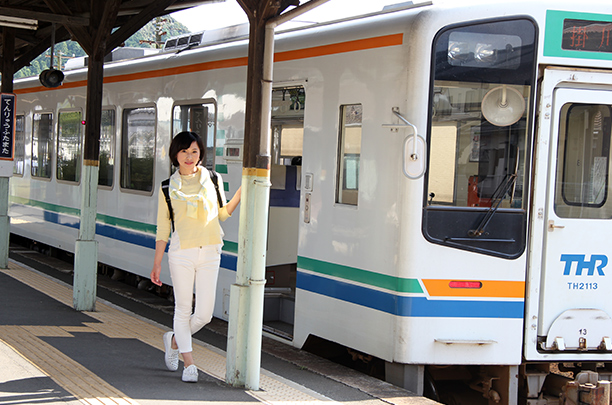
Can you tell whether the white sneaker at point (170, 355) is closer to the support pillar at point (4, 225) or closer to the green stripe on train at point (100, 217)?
the green stripe on train at point (100, 217)

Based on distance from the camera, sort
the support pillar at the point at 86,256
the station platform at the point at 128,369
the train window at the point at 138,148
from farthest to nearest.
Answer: the train window at the point at 138,148, the support pillar at the point at 86,256, the station platform at the point at 128,369

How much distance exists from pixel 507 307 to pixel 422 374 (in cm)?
76

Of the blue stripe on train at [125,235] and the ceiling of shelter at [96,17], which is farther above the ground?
the ceiling of shelter at [96,17]

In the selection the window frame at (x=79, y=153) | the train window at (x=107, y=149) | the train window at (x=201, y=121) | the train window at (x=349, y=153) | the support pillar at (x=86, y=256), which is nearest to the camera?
the train window at (x=349, y=153)

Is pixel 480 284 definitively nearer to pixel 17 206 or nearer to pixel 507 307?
pixel 507 307

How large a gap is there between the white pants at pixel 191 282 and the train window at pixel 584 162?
2.45m

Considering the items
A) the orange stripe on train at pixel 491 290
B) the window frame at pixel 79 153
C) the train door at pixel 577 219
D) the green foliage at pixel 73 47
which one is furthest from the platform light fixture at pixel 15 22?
the green foliage at pixel 73 47

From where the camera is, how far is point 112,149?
9.72 metres

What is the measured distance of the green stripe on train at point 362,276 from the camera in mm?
5203

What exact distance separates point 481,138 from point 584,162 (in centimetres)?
80

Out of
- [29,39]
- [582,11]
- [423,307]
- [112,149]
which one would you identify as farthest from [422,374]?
[29,39]

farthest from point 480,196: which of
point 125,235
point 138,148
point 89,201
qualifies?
→ point 125,235

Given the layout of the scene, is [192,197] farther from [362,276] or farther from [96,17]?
[96,17]

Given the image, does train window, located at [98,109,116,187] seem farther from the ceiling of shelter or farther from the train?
the train
